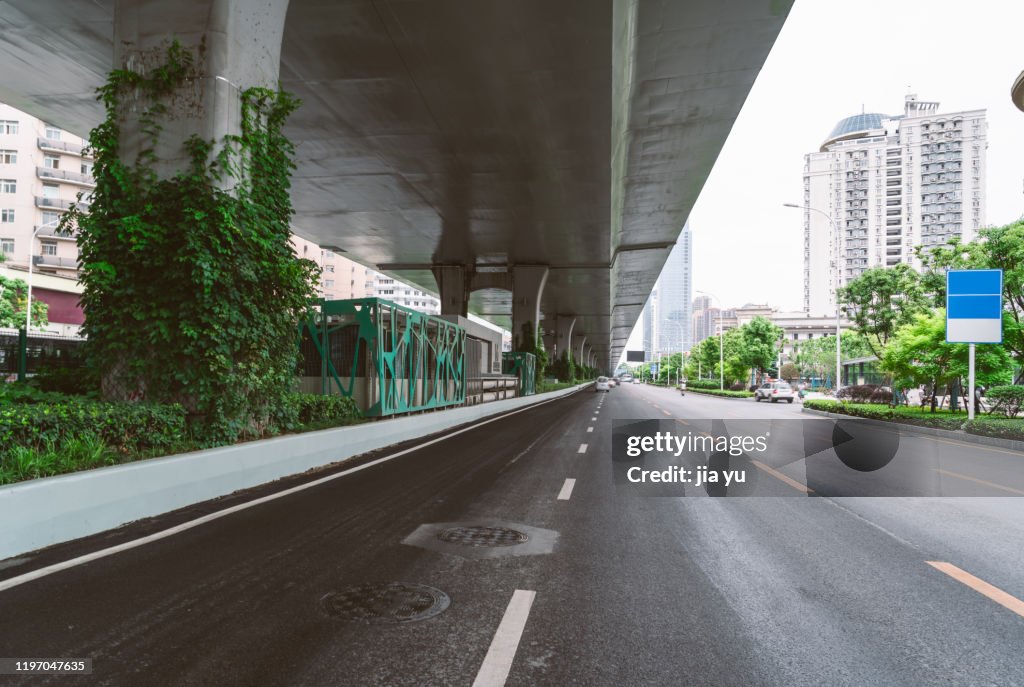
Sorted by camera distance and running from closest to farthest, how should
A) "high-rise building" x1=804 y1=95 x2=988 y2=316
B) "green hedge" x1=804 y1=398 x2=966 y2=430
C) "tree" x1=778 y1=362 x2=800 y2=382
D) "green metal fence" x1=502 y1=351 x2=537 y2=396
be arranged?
"green hedge" x1=804 y1=398 x2=966 y2=430 < "green metal fence" x1=502 y1=351 x2=537 y2=396 < "tree" x1=778 y1=362 x2=800 y2=382 < "high-rise building" x1=804 y1=95 x2=988 y2=316

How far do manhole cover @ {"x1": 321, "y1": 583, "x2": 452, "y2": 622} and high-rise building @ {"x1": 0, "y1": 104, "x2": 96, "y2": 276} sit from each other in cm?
7582

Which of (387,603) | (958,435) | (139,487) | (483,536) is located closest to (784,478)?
(483,536)

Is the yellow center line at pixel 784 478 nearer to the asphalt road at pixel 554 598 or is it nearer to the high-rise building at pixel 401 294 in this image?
the asphalt road at pixel 554 598

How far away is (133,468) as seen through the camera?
22.5 ft

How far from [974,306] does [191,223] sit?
21313 mm

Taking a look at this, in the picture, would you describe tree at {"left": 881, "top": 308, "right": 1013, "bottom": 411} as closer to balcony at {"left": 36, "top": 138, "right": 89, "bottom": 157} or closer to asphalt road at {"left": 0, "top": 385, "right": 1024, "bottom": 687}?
asphalt road at {"left": 0, "top": 385, "right": 1024, "bottom": 687}

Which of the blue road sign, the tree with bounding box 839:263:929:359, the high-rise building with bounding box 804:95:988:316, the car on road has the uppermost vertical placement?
the high-rise building with bounding box 804:95:988:316

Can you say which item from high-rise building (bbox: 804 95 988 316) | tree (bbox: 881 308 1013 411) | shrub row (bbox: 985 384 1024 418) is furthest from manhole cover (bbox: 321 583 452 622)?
high-rise building (bbox: 804 95 988 316)

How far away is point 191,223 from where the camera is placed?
9.49 meters

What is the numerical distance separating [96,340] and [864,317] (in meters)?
36.8

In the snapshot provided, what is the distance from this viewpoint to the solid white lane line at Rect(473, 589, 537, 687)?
10.9 feet

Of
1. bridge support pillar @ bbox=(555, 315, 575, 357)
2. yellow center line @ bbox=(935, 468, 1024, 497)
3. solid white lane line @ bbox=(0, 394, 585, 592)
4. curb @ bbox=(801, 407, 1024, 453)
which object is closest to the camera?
solid white lane line @ bbox=(0, 394, 585, 592)

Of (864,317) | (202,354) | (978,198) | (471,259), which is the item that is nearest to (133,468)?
(202,354)

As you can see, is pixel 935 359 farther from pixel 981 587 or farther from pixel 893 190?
pixel 893 190
